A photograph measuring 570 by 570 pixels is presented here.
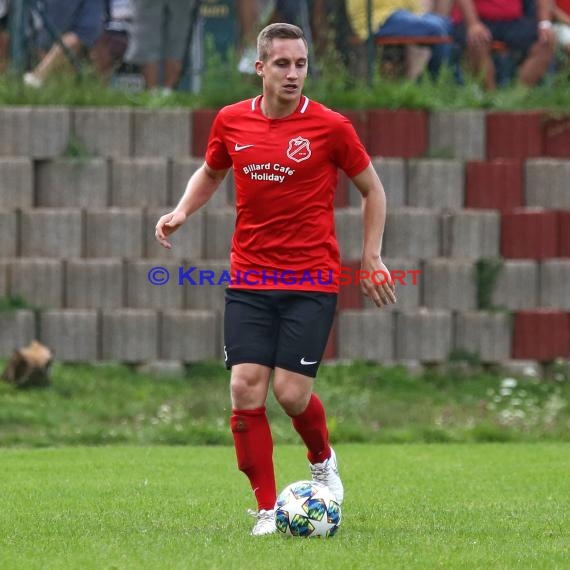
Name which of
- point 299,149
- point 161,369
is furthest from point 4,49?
point 299,149

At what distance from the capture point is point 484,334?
49.4 ft

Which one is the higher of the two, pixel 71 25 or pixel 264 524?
pixel 71 25

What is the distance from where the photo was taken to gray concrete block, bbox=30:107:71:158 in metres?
15.0

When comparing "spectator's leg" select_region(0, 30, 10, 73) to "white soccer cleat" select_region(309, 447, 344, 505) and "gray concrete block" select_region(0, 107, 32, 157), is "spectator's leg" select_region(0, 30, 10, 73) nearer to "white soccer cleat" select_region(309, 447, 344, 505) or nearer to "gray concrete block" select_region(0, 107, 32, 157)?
"gray concrete block" select_region(0, 107, 32, 157)

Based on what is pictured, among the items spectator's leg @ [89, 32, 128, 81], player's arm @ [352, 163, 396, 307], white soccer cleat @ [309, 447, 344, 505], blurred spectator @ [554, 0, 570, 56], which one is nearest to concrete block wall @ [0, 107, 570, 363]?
spectator's leg @ [89, 32, 128, 81]

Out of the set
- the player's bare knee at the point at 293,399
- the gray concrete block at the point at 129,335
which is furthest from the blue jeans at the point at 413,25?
the player's bare knee at the point at 293,399

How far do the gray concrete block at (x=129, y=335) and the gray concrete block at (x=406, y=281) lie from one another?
2.23 meters

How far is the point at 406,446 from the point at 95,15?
6101 mm

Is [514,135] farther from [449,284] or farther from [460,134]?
[449,284]

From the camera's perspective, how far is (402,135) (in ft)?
50.8

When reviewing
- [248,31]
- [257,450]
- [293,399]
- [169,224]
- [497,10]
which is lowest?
[257,450]

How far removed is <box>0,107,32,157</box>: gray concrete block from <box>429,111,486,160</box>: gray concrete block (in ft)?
13.1

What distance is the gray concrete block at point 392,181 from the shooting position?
15195mm

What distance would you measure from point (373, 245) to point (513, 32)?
30.2 feet
